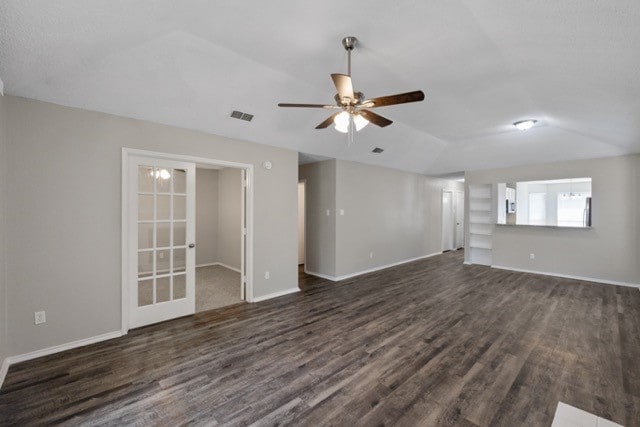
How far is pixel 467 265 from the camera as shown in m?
6.84

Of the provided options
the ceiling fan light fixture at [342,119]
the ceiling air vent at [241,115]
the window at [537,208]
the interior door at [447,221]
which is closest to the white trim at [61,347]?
the ceiling air vent at [241,115]

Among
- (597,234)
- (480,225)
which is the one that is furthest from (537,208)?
(480,225)

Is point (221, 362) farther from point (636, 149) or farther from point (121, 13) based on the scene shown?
point (636, 149)

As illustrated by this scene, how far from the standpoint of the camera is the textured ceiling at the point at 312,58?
1.81m

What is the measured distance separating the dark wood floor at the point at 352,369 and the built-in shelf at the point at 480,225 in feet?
9.48

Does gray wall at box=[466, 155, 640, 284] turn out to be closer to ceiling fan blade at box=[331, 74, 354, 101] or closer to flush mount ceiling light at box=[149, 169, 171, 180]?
ceiling fan blade at box=[331, 74, 354, 101]

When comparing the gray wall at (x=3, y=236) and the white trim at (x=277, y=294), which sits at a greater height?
the gray wall at (x=3, y=236)

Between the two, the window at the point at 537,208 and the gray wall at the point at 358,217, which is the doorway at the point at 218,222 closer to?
the gray wall at the point at 358,217

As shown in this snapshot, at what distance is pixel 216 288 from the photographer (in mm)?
4867

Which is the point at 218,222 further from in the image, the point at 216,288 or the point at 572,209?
the point at 572,209

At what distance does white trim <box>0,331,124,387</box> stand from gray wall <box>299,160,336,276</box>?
11.6 feet

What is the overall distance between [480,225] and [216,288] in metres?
6.54

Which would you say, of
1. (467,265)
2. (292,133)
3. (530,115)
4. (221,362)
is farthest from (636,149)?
(221,362)

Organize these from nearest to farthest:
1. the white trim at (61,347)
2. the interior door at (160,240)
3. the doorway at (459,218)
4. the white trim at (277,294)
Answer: the white trim at (61,347), the interior door at (160,240), the white trim at (277,294), the doorway at (459,218)
